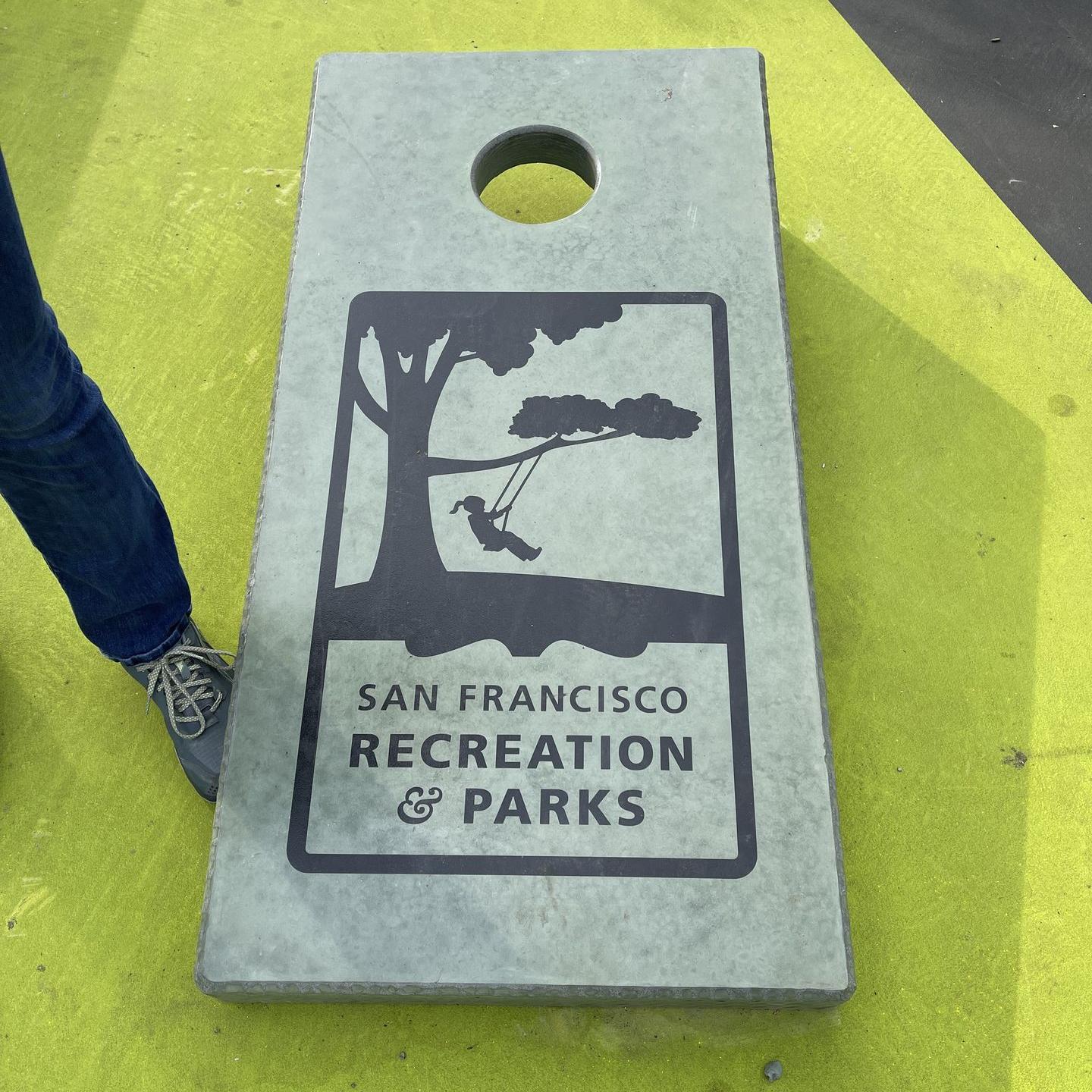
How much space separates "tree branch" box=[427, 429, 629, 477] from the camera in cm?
151

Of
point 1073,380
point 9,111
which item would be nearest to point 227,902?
point 1073,380

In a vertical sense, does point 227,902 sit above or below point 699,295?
below

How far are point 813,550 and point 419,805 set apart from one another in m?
0.71

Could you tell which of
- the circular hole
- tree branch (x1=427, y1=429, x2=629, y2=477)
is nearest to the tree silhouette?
tree branch (x1=427, y1=429, x2=629, y2=477)

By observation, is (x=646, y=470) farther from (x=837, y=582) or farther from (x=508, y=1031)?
(x=508, y=1031)

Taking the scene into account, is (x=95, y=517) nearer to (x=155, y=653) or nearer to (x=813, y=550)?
(x=155, y=653)

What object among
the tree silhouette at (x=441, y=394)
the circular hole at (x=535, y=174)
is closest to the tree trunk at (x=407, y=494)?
the tree silhouette at (x=441, y=394)

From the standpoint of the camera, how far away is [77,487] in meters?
1.25

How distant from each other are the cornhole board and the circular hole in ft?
0.04

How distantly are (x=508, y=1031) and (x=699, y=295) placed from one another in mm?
1009

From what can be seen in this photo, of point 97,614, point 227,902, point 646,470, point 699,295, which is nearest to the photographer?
point 227,902

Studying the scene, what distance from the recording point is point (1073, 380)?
1.81m

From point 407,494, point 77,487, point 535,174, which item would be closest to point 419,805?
point 407,494

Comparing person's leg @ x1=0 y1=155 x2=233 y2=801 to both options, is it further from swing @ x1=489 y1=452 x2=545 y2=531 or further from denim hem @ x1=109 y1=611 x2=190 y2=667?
swing @ x1=489 y1=452 x2=545 y2=531
